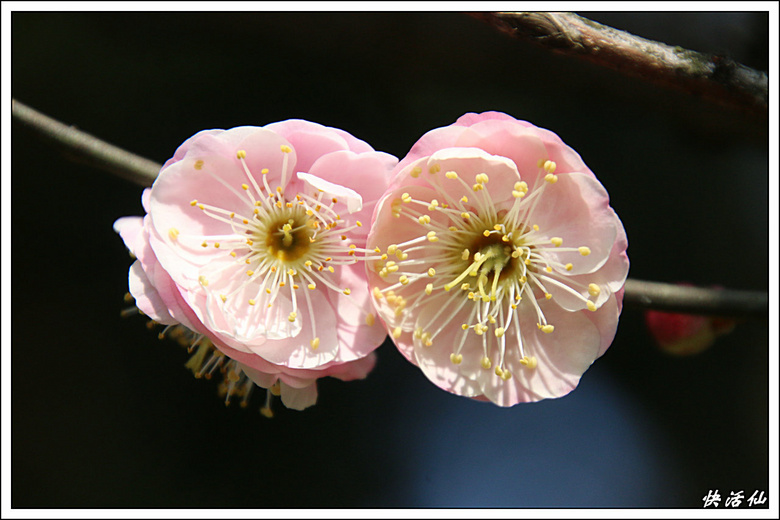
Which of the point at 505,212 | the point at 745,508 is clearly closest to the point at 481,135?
the point at 505,212

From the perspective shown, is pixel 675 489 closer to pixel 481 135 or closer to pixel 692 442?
pixel 692 442

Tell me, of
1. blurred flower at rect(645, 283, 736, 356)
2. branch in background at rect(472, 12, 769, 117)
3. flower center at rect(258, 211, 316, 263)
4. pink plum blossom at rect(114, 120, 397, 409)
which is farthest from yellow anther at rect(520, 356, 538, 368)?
blurred flower at rect(645, 283, 736, 356)

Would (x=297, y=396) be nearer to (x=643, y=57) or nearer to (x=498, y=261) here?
(x=498, y=261)

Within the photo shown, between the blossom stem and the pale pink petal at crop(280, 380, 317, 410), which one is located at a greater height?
the blossom stem

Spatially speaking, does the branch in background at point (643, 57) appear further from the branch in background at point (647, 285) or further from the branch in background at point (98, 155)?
the branch in background at point (98, 155)

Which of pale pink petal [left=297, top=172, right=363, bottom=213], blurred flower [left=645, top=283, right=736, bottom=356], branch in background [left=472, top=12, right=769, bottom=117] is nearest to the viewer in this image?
pale pink petal [left=297, top=172, right=363, bottom=213]

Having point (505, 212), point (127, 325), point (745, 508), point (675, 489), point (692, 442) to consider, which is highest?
point (505, 212)

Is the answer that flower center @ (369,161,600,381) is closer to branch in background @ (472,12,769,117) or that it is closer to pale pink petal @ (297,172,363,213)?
pale pink petal @ (297,172,363,213)

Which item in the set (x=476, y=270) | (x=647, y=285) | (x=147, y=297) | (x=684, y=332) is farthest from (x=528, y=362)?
(x=684, y=332)
